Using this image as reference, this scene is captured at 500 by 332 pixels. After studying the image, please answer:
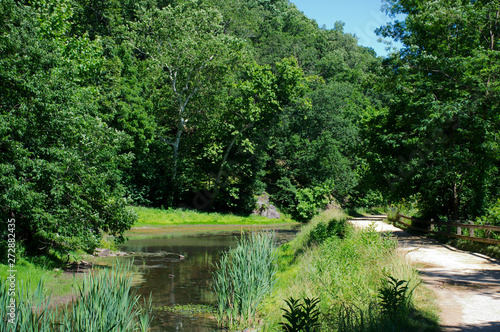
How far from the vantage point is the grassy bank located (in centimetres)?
727

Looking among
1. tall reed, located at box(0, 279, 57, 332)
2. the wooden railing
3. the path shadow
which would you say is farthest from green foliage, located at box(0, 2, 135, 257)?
the wooden railing

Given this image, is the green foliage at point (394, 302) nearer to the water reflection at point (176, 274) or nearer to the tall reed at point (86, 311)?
the water reflection at point (176, 274)

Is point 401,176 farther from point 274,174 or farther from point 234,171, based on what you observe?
point 274,174

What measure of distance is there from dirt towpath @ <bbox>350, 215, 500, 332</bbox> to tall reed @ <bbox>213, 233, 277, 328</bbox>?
369 centimetres

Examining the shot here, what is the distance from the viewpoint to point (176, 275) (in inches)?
593

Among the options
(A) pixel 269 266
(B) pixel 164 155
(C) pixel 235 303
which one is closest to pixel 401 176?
(A) pixel 269 266

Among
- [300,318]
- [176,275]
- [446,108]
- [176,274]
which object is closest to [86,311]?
[300,318]

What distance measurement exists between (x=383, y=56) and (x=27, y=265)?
745 inches

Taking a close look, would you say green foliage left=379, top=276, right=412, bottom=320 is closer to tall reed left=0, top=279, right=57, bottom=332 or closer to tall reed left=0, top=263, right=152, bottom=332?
tall reed left=0, top=263, right=152, bottom=332

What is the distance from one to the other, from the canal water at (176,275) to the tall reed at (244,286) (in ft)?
1.81

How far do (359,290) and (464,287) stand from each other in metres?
2.62

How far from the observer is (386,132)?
2372 centimetres

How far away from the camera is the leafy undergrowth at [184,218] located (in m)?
34.7

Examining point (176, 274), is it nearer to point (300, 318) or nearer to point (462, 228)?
point (300, 318)
